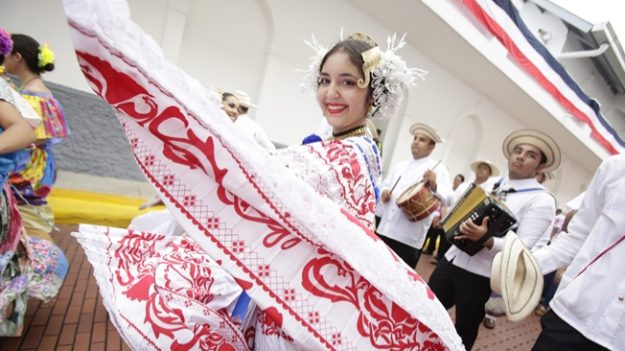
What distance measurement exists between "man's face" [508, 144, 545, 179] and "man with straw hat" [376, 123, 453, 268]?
108cm

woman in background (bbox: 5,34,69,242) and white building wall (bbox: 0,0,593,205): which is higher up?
white building wall (bbox: 0,0,593,205)

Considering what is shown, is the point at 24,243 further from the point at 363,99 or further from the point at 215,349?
the point at 363,99

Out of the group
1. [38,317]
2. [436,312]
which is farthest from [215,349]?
[38,317]

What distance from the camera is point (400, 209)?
10.9ft

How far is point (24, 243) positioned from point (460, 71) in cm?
872

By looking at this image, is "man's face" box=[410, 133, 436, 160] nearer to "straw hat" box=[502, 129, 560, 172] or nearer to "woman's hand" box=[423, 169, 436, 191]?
"woman's hand" box=[423, 169, 436, 191]

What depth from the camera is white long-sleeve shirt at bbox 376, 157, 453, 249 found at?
3.29 m

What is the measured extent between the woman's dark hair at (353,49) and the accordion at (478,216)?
135 centimetres

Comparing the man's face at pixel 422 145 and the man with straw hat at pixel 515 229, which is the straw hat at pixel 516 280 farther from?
the man's face at pixel 422 145

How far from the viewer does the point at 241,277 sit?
2.22 ft

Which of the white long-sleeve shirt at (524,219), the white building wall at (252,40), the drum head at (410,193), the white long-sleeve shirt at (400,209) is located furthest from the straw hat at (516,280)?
the white building wall at (252,40)

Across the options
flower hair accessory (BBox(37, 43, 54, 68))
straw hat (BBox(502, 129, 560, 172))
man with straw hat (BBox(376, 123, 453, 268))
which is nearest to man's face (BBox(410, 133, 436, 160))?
man with straw hat (BBox(376, 123, 453, 268))

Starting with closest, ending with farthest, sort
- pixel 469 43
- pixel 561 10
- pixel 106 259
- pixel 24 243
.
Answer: pixel 106 259
pixel 24 243
pixel 469 43
pixel 561 10

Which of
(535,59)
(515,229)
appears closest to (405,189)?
(515,229)
